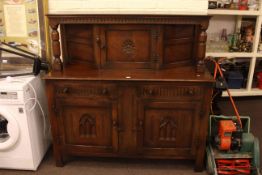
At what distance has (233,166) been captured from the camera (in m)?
2.04

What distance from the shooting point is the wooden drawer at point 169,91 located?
188 centimetres

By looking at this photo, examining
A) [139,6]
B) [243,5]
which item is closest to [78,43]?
[139,6]

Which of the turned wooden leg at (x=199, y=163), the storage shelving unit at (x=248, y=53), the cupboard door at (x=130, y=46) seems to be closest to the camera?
the cupboard door at (x=130, y=46)

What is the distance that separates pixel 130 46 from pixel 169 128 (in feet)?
2.34

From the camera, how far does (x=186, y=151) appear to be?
6.81 feet

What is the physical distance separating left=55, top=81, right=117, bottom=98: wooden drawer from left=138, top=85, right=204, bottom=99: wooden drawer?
230 mm

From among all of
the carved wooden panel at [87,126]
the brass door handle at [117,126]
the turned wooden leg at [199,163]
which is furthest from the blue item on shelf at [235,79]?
the carved wooden panel at [87,126]

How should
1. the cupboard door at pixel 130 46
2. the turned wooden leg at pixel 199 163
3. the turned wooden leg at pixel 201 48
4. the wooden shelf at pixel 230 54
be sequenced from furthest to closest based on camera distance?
the wooden shelf at pixel 230 54, the turned wooden leg at pixel 199 163, the cupboard door at pixel 130 46, the turned wooden leg at pixel 201 48

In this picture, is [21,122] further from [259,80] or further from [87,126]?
[259,80]

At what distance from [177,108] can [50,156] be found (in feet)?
4.09

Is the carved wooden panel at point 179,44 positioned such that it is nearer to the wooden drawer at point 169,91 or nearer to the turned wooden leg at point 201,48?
the turned wooden leg at point 201,48

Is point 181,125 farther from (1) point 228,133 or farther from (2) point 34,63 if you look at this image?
(2) point 34,63

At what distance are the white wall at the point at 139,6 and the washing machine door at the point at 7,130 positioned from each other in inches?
38.1

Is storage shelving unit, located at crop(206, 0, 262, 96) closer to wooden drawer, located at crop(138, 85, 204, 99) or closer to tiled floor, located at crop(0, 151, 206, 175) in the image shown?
wooden drawer, located at crop(138, 85, 204, 99)
